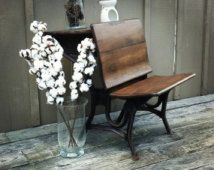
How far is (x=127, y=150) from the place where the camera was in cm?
274

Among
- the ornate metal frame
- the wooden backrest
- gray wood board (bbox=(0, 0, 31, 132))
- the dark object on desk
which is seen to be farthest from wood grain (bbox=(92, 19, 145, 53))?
gray wood board (bbox=(0, 0, 31, 132))

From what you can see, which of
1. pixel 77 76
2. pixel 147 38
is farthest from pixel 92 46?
pixel 147 38

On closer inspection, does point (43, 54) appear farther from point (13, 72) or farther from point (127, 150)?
point (127, 150)

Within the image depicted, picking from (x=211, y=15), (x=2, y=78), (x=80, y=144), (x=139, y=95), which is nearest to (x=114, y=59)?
(x=139, y=95)

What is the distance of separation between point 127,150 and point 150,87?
499 millimetres

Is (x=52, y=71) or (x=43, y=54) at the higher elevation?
(x=43, y=54)

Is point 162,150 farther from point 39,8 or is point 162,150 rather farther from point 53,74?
point 39,8

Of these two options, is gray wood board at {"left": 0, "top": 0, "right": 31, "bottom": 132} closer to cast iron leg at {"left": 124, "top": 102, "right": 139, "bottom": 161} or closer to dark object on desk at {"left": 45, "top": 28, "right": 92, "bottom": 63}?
dark object on desk at {"left": 45, "top": 28, "right": 92, "bottom": 63}

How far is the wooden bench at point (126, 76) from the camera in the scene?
8.52 feet

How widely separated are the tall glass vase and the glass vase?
0.61 metres


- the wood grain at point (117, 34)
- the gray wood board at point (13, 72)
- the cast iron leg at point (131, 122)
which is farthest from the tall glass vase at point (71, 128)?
the gray wood board at point (13, 72)

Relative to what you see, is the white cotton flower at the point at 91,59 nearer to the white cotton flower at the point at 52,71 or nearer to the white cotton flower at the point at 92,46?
the white cotton flower at the point at 92,46

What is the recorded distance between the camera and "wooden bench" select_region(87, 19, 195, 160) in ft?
8.52

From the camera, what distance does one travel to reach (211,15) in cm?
388
